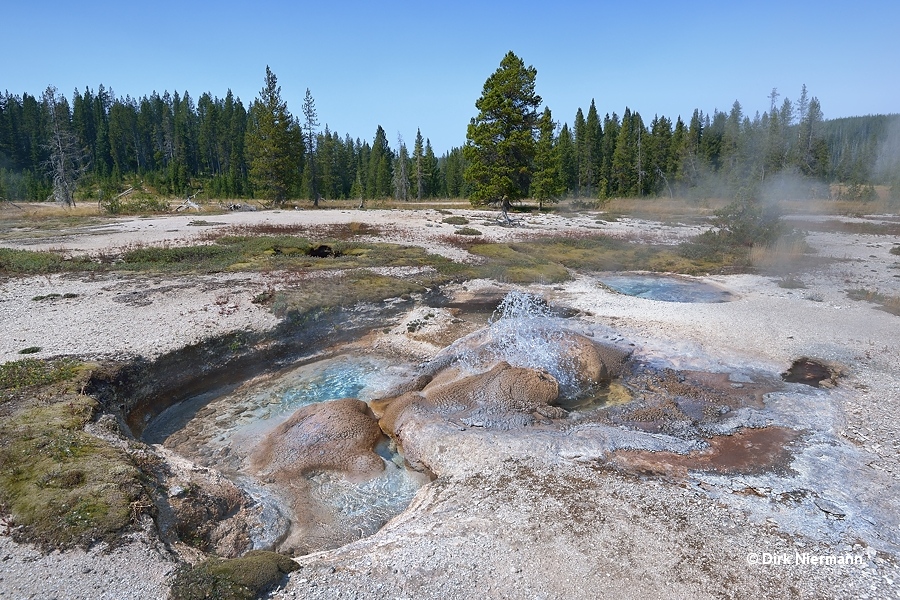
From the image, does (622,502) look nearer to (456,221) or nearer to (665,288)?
(665,288)

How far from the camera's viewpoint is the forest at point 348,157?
5175cm

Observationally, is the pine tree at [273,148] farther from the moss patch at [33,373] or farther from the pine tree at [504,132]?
the moss patch at [33,373]

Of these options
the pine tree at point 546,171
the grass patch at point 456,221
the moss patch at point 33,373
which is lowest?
the moss patch at point 33,373

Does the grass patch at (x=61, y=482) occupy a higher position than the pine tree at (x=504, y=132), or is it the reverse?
the pine tree at (x=504, y=132)

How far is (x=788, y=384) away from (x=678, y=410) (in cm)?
297

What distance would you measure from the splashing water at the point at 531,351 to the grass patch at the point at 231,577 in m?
6.65

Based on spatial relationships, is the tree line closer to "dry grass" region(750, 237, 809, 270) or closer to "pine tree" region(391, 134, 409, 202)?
"pine tree" region(391, 134, 409, 202)

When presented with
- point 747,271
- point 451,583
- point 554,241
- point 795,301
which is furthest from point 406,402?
point 554,241

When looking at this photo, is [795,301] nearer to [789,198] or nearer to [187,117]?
[789,198]

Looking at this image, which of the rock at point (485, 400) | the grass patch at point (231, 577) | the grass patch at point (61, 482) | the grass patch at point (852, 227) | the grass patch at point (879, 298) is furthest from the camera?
the grass patch at point (852, 227)

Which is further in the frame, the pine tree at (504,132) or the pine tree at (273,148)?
the pine tree at (273,148)

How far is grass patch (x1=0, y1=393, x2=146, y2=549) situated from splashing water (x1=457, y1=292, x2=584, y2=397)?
22.6 ft

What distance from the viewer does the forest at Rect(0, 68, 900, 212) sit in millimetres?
51750

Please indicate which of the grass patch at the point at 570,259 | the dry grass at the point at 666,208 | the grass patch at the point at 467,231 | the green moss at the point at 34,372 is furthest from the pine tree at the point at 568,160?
the green moss at the point at 34,372
